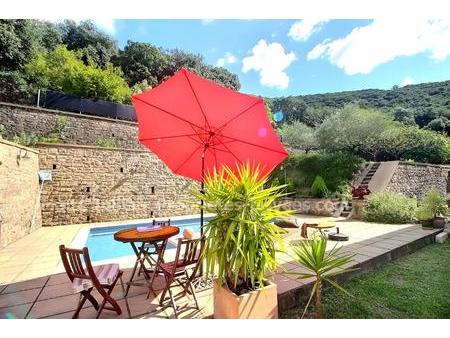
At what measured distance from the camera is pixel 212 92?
10.5ft

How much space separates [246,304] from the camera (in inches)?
94.9

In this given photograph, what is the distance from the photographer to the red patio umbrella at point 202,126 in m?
3.27

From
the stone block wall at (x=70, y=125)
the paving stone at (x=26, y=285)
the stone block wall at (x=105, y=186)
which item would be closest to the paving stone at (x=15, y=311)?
the paving stone at (x=26, y=285)

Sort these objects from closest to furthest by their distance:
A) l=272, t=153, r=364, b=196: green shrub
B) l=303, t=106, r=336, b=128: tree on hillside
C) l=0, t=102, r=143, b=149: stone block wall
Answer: l=0, t=102, r=143, b=149: stone block wall → l=272, t=153, r=364, b=196: green shrub → l=303, t=106, r=336, b=128: tree on hillside

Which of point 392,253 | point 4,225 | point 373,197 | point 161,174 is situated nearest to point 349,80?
point 373,197

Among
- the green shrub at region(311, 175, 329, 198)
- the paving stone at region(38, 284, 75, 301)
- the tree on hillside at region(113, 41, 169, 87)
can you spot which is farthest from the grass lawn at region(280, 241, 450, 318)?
the tree on hillside at region(113, 41, 169, 87)

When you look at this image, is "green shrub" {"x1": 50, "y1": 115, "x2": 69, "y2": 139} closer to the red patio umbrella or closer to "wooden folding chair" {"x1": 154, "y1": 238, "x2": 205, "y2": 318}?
the red patio umbrella

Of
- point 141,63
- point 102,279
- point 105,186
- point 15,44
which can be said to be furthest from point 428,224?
point 141,63

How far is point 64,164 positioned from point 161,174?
3.90 meters

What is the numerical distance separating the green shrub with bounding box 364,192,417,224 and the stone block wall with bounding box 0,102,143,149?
1183cm

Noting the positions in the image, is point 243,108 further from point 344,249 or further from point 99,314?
point 344,249

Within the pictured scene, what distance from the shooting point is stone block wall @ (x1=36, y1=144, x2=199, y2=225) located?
915 cm

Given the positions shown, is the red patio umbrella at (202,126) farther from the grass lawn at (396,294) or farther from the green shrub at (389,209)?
the green shrub at (389,209)
